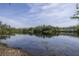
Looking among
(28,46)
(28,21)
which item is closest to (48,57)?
(28,46)

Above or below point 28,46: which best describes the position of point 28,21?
above

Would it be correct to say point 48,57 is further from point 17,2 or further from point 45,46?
point 17,2

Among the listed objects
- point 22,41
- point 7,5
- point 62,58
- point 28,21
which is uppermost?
point 7,5

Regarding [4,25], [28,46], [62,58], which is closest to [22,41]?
[28,46]

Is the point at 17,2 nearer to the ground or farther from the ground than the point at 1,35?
farther from the ground

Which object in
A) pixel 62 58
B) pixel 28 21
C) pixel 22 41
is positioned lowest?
pixel 62 58

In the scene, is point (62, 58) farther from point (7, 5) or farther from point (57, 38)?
point (7, 5)
